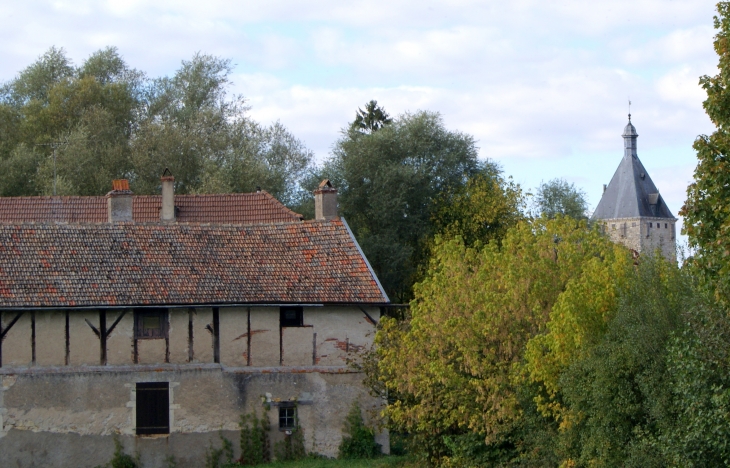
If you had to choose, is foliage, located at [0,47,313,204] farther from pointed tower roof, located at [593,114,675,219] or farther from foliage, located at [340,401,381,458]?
pointed tower roof, located at [593,114,675,219]

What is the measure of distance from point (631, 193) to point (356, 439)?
75.4m

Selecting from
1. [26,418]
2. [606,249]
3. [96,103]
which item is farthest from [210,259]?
[96,103]

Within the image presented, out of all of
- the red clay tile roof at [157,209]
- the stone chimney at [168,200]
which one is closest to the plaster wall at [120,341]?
the stone chimney at [168,200]

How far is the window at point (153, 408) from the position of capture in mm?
26359

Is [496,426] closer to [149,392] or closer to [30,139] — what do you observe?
[149,392]

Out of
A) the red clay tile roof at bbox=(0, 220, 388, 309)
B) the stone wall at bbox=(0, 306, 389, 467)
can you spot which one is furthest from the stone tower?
the stone wall at bbox=(0, 306, 389, 467)

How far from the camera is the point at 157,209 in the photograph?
39.6m

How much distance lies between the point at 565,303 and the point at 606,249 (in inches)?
121

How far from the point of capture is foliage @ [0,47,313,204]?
49.0 m

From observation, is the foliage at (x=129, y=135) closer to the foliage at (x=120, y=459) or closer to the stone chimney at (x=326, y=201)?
the stone chimney at (x=326, y=201)

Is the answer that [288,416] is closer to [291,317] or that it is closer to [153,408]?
[291,317]

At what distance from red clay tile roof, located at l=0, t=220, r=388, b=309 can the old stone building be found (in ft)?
0.14

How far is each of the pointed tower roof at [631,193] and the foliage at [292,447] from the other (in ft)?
241

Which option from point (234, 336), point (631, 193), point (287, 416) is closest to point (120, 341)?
point (234, 336)
